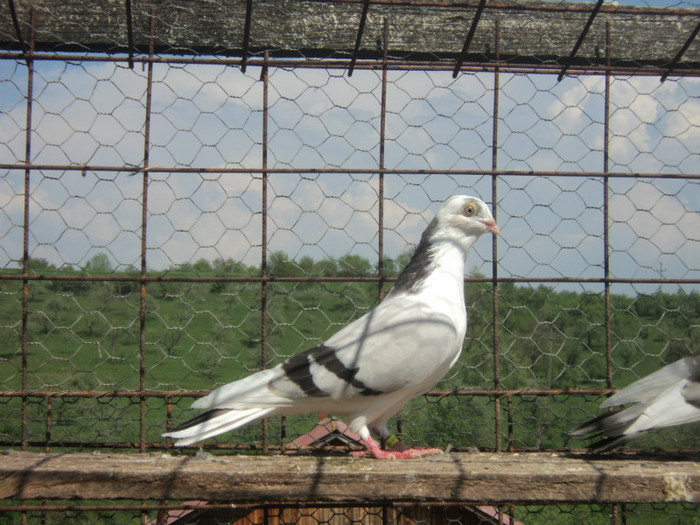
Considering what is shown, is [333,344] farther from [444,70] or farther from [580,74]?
[580,74]

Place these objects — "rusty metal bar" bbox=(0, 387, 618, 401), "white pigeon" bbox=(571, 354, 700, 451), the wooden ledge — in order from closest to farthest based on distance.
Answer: the wooden ledge
"white pigeon" bbox=(571, 354, 700, 451)
"rusty metal bar" bbox=(0, 387, 618, 401)

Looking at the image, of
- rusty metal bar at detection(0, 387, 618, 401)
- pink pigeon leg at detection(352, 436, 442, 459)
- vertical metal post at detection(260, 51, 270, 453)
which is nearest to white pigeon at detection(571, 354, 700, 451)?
rusty metal bar at detection(0, 387, 618, 401)

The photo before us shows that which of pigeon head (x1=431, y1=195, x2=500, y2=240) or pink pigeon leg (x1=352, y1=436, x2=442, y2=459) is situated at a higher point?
pigeon head (x1=431, y1=195, x2=500, y2=240)

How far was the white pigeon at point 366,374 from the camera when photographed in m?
2.05

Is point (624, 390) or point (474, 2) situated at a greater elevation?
point (474, 2)

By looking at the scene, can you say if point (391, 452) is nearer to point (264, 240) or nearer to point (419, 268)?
point (419, 268)

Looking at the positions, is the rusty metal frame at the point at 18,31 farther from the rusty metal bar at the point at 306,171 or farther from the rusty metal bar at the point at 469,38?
the rusty metal bar at the point at 469,38

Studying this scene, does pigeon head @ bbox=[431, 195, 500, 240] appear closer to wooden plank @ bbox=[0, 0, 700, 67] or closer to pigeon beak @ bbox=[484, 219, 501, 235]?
pigeon beak @ bbox=[484, 219, 501, 235]

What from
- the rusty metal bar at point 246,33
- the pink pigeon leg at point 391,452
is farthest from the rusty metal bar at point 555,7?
the pink pigeon leg at point 391,452

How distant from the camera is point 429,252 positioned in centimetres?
240

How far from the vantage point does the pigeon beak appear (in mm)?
2389

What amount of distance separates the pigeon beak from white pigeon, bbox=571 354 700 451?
0.76 m

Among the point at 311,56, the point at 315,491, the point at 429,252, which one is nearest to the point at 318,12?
the point at 311,56

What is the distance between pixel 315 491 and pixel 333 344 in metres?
0.63
